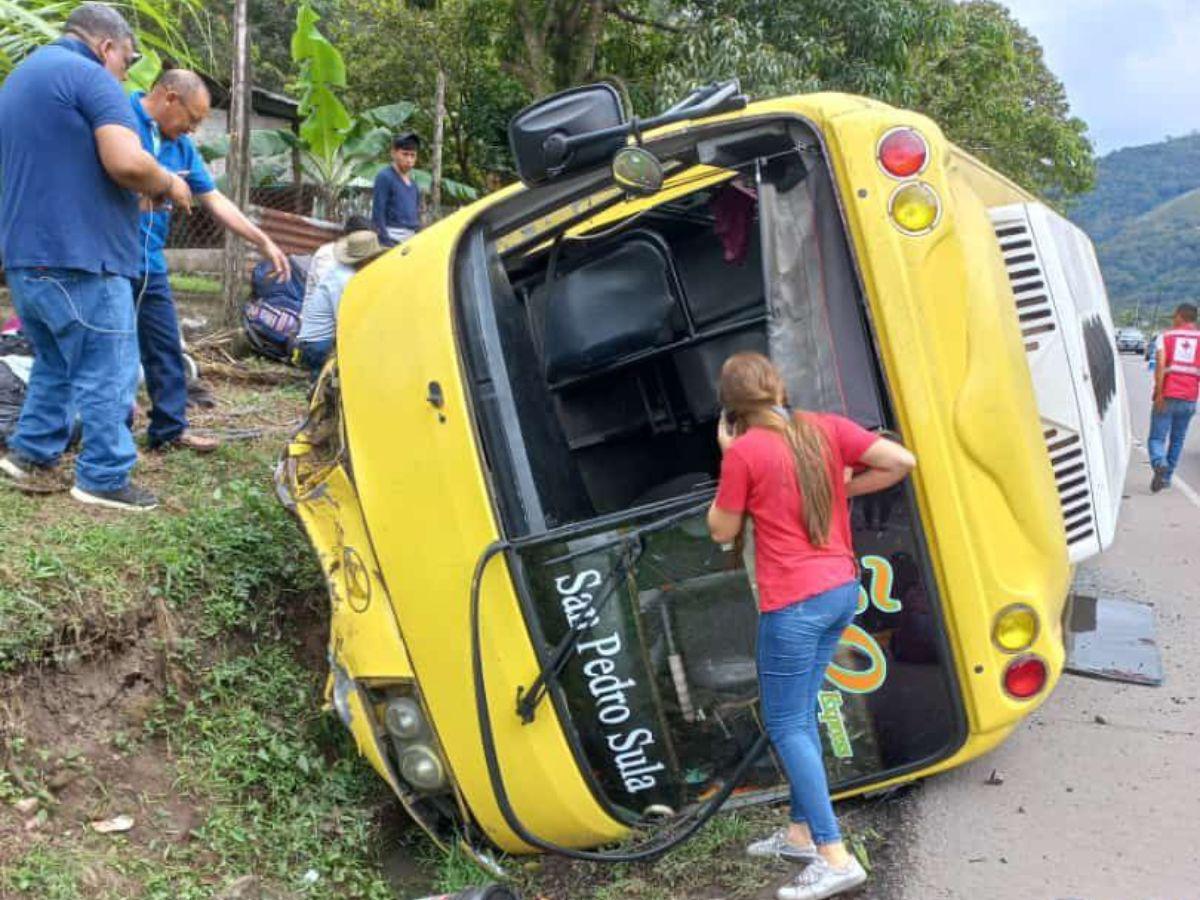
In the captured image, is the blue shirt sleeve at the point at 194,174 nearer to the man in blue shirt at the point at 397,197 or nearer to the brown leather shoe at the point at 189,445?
the brown leather shoe at the point at 189,445

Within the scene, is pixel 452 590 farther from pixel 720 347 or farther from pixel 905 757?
pixel 720 347

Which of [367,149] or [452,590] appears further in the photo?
[367,149]

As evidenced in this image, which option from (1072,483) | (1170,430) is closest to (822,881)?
(1072,483)

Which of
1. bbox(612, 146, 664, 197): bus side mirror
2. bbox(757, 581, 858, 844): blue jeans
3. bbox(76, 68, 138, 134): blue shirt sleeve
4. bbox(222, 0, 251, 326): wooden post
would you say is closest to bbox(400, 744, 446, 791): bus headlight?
bbox(757, 581, 858, 844): blue jeans

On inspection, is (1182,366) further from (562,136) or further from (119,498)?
(119,498)

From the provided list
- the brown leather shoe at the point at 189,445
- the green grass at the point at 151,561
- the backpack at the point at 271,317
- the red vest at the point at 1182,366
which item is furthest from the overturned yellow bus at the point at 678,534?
the red vest at the point at 1182,366

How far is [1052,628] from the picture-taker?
2.96m

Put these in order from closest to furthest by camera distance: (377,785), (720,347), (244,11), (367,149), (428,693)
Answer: (428,693) → (377,785) → (720,347) → (244,11) → (367,149)

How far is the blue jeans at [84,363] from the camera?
382 cm

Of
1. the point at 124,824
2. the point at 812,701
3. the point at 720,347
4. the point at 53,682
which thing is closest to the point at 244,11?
the point at 720,347

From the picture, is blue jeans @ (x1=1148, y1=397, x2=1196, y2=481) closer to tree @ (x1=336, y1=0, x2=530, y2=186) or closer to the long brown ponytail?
the long brown ponytail

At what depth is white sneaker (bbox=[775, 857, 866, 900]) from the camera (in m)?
2.76

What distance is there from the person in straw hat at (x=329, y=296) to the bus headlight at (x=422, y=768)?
284cm

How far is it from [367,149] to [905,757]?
37.9ft
